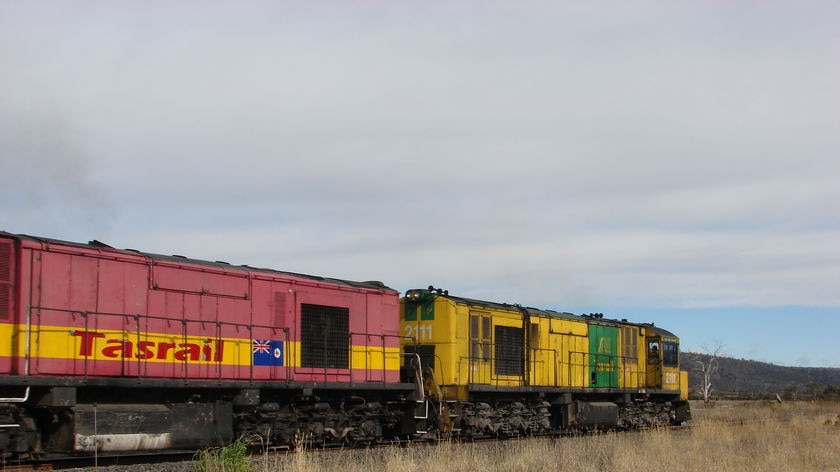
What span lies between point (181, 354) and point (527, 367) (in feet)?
34.7

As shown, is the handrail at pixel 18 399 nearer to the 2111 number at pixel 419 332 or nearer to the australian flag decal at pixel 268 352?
the australian flag decal at pixel 268 352

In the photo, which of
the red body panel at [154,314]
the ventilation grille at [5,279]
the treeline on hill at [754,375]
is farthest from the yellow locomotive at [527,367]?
the treeline on hill at [754,375]

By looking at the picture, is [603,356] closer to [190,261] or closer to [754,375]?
[190,261]

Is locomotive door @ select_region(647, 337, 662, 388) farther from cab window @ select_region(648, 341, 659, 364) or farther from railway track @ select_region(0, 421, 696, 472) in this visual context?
railway track @ select_region(0, 421, 696, 472)

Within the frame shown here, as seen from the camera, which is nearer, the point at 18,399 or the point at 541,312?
the point at 18,399

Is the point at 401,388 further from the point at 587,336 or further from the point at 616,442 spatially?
the point at 587,336

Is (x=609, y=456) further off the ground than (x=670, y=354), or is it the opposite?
(x=670, y=354)

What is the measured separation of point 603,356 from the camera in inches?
1025

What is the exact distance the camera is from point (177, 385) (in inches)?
566

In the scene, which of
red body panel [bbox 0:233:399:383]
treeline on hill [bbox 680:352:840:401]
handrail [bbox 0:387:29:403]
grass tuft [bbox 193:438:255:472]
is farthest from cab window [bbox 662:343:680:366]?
treeline on hill [bbox 680:352:840:401]

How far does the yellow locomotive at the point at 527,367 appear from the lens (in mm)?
20672

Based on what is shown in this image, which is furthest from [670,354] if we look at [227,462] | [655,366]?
A: [227,462]

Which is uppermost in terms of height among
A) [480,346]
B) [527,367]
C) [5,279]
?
[5,279]

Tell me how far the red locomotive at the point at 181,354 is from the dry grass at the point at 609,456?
6.18ft
